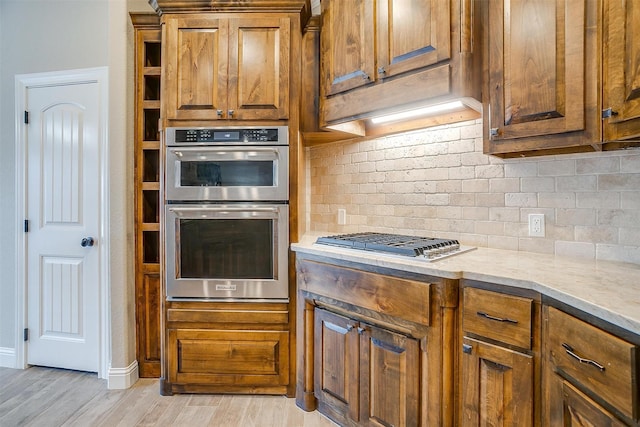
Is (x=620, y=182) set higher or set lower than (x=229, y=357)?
higher

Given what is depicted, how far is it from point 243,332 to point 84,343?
4.47 ft

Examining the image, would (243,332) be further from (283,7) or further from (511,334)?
(283,7)

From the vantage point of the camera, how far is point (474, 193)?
1.95m

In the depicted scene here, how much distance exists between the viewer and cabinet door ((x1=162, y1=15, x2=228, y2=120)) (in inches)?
81.8

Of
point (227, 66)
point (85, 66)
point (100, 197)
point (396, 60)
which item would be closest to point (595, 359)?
point (396, 60)

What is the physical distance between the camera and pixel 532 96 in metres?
1.41

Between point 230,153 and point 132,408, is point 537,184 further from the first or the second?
point 132,408

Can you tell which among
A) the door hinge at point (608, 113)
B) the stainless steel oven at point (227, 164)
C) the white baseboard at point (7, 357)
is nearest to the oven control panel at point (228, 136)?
the stainless steel oven at point (227, 164)

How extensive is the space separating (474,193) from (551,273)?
0.75 m

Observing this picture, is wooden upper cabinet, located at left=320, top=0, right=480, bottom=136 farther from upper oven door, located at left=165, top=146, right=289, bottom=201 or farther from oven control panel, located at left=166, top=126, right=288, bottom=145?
upper oven door, located at left=165, top=146, right=289, bottom=201

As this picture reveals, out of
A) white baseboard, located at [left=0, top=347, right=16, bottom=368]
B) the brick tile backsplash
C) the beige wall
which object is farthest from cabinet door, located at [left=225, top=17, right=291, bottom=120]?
white baseboard, located at [left=0, top=347, right=16, bottom=368]

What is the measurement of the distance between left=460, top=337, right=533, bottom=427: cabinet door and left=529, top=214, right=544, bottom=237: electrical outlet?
77cm

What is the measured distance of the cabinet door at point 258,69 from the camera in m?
2.07

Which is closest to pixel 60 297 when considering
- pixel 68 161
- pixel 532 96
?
pixel 68 161
